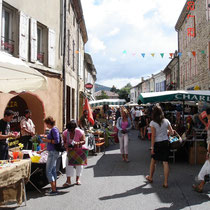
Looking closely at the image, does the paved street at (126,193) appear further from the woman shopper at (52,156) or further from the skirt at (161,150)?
the skirt at (161,150)

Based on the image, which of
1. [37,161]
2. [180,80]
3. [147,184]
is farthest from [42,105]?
[180,80]

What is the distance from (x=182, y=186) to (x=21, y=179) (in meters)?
3.31

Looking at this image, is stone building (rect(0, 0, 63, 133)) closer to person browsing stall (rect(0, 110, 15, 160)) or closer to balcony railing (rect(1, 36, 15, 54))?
balcony railing (rect(1, 36, 15, 54))

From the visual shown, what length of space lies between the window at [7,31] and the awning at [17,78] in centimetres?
451

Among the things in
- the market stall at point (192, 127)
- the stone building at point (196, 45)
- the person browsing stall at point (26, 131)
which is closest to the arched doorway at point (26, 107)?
the person browsing stall at point (26, 131)

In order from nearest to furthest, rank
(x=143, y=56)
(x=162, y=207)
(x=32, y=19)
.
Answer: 1. (x=162, y=207)
2. (x=32, y=19)
3. (x=143, y=56)

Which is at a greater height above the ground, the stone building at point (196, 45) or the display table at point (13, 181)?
the stone building at point (196, 45)

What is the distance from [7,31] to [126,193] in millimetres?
7047

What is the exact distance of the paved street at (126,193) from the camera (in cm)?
460

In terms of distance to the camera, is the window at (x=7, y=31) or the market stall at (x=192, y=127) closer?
the market stall at (x=192, y=127)

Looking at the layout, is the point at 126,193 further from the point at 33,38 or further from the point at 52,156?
the point at 33,38

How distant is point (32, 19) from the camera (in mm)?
10273

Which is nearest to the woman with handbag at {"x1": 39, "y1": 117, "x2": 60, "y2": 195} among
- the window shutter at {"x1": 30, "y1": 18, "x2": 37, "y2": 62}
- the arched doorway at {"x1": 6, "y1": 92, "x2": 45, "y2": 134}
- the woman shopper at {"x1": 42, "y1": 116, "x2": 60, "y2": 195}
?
the woman shopper at {"x1": 42, "y1": 116, "x2": 60, "y2": 195}

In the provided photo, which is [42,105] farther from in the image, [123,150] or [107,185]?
[107,185]
